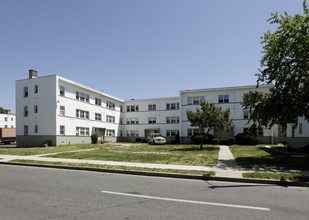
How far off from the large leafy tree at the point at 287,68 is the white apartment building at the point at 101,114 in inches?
356

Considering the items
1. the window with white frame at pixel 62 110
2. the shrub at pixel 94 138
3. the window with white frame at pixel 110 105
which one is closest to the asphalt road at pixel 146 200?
the window with white frame at pixel 62 110

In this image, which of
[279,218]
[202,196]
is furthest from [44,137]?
[279,218]

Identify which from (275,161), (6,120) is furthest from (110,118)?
(6,120)

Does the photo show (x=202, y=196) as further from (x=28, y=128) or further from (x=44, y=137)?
(x=28, y=128)

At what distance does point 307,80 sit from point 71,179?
1455cm

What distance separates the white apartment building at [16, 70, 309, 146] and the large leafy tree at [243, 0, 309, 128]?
9.03 meters

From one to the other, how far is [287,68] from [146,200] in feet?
42.2

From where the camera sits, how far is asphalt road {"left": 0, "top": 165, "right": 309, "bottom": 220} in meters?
4.69

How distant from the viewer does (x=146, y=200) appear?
18.9 ft

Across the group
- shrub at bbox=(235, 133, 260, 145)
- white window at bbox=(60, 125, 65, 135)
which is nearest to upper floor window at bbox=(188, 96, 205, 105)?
shrub at bbox=(235, 133, 260, 145)

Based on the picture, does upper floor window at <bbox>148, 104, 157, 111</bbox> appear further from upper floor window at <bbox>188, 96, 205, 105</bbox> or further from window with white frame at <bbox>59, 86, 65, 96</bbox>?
window with white frame at <bbox>59, 86, 65, 96</bbox>

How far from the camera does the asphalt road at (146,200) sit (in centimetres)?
469

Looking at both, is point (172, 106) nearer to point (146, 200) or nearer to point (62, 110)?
point (62, 110)

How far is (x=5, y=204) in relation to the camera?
5.27 m
